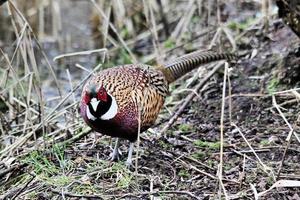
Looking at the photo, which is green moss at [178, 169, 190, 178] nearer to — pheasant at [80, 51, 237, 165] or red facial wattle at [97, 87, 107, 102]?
pheasant at [80, 51, 237, 165]

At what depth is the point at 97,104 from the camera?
3.82 metres

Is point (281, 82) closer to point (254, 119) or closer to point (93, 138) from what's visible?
point (254, 119)

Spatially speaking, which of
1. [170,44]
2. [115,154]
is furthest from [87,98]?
[170,44]

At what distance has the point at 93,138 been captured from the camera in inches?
189

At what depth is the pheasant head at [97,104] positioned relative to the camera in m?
3.80

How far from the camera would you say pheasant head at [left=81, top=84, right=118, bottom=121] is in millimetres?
3799

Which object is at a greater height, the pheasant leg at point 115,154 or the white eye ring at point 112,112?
the white eye ring at point 112,112

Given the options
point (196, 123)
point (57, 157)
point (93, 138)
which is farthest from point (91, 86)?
point (196, 123)

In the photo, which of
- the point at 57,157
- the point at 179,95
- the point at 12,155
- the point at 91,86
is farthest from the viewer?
the point at 179,95

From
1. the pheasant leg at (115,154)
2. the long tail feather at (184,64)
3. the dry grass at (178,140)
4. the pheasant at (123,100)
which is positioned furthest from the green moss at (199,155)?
the long tail feather at (184,64)

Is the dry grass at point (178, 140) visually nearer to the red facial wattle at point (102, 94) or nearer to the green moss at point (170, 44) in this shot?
the green moss at point (170, 44)

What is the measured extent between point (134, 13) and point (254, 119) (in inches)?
141

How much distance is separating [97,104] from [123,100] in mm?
230

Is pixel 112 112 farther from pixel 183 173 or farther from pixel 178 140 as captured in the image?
pixel 178 140
